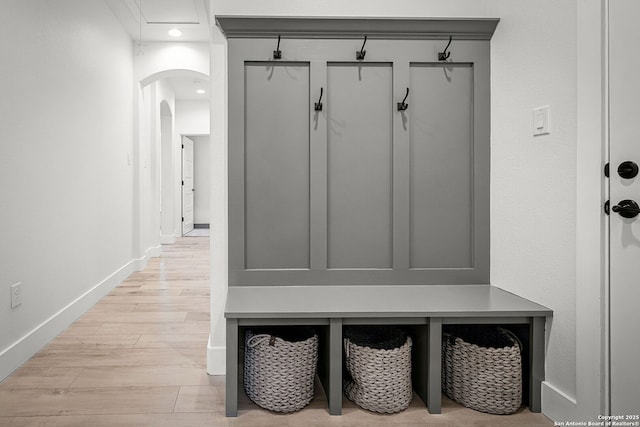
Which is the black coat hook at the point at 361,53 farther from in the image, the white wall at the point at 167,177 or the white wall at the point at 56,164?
the white wall at the point at 167,177

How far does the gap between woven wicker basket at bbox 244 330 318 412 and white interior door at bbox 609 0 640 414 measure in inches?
42.6

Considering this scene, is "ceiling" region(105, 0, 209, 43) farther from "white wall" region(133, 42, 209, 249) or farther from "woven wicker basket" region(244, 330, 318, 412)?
"woven wicker basket" region(244, 330, 318, 412)

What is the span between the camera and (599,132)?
4.73 ft

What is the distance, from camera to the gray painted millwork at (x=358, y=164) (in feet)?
6.86

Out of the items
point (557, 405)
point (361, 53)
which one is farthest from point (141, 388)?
point (361, 53)

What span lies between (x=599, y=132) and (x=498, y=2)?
98 cm

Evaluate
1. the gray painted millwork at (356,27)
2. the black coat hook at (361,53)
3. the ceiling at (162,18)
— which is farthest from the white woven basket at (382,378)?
the ceiling at (162,18)

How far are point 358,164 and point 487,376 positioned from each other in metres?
1.09

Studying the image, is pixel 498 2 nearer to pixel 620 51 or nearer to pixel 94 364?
pixel 620 51

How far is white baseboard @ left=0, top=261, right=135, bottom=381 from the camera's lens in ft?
6.93

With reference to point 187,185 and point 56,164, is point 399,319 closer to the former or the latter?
point 56,164

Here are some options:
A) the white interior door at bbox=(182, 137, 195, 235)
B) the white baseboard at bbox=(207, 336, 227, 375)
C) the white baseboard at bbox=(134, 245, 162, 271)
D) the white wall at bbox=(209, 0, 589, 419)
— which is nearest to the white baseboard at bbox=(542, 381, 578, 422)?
the white wall at bbox=(209, 0, 589, 419)

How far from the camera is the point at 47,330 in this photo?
8.36ft

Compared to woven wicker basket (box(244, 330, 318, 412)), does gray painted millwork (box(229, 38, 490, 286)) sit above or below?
above
